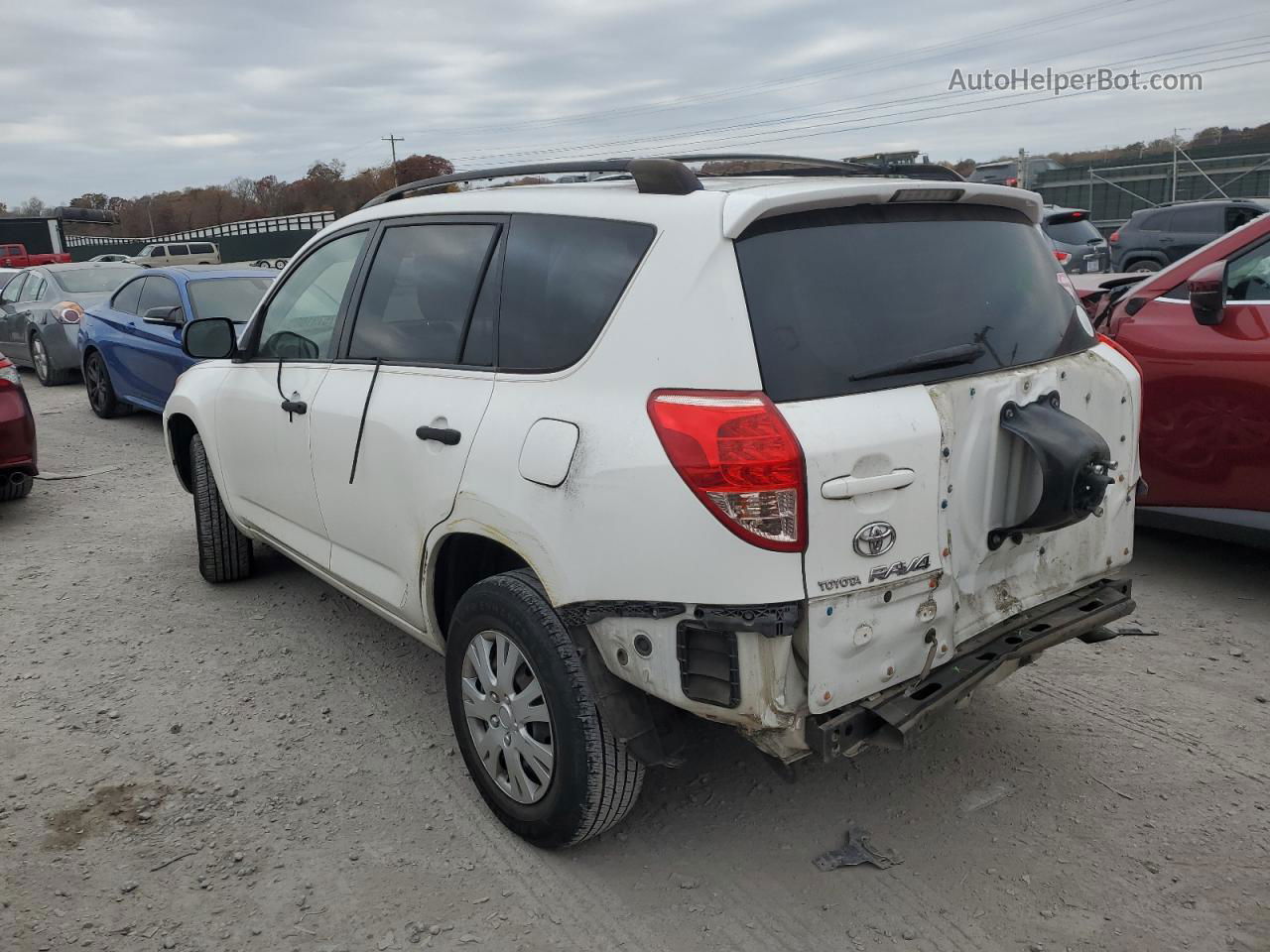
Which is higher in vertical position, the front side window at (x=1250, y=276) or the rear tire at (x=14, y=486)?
the front side window at (x=1250, y=276)

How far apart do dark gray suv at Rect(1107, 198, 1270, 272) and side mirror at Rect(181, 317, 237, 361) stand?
695 inches

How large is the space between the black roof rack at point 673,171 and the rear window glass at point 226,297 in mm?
5724

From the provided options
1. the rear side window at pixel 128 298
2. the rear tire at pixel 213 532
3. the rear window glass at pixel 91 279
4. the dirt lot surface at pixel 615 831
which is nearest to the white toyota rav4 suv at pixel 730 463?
the dirt lot surface at pixel 615 831

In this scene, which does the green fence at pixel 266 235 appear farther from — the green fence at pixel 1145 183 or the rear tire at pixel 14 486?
the rear tire at pixel 14 486

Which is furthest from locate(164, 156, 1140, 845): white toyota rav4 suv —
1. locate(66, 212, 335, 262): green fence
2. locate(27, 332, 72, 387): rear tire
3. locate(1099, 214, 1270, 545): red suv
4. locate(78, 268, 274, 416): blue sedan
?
locate(66, 212, 335, 262): green fence

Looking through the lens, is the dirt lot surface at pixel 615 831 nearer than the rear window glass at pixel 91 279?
Yes

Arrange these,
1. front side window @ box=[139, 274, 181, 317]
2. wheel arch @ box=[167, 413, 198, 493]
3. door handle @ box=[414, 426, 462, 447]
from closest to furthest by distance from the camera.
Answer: door handle @ box=[414, 426, 462, 447], wheel arch @ box=[167, 413, 198, 493], front side window @ box=[139, 274, 181, 317]

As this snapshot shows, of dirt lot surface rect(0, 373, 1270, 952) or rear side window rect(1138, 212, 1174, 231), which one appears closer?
dirt lot surface rect(0, 373, 1270, 952)

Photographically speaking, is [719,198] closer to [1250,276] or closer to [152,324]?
[1250,276]

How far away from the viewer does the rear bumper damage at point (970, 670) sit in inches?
97.3

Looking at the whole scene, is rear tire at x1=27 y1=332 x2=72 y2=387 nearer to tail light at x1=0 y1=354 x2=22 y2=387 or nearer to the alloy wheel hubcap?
tail light at x1=0 y1=354 x2=22 y2=387

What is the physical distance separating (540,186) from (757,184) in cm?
83

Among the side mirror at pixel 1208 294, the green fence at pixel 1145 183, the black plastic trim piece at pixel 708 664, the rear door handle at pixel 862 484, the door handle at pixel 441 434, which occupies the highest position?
the green fence at pixel 1145 183

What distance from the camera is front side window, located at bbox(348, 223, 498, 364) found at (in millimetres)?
3176
